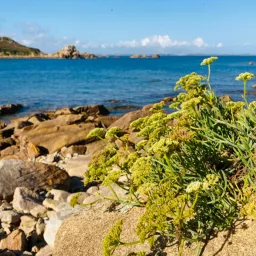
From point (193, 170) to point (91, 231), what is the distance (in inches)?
82.5

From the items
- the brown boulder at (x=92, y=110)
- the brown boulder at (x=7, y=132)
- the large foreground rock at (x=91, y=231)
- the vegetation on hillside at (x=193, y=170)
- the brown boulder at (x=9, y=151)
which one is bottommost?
the brown boulder at (x=9, y=151)

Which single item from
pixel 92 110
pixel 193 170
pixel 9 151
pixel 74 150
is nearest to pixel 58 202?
pixel 193 170

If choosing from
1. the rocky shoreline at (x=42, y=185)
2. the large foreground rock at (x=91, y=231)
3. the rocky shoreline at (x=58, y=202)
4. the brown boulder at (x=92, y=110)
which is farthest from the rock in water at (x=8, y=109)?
the large foreground rock at (x=91, y=231)

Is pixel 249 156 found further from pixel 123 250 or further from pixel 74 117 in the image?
pixel 74 117

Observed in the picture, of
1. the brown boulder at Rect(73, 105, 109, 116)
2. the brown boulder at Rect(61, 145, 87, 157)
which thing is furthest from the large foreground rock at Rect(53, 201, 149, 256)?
the brown boulder at Rect(73, 105, 109, 116)

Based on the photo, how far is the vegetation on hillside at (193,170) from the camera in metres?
4.16

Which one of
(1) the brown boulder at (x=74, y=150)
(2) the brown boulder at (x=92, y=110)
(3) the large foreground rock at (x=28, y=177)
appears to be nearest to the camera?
(3) the large foreground rock at (x=28, y=177)

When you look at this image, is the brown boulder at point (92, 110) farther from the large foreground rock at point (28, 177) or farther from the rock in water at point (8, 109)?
the large foreground rock at point (28, 177)

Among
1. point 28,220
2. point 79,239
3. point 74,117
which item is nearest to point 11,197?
point 28,220

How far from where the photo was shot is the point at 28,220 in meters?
8.70

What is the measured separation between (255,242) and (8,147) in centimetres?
1497

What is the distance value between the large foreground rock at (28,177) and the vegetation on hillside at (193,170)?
5503 mm

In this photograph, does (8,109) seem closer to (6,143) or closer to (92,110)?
(92,110)

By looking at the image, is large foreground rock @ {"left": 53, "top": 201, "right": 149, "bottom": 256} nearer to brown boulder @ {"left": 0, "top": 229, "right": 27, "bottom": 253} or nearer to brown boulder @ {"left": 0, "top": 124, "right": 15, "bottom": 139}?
brown boulder @ {"left": 0, "top": 229, "right": 27, "bottom": 253}
